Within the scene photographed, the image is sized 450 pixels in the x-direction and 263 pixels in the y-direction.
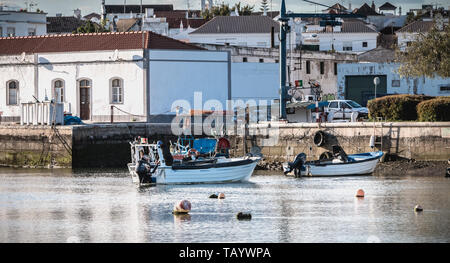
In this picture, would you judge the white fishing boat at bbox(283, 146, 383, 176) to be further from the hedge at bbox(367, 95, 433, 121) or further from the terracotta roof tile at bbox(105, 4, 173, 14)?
the terracotta roof tile at bbox(105, 4, 173, 14)

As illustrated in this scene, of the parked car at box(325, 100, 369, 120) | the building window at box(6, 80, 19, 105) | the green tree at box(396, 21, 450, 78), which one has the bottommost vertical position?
the parked car at box(325, 100, 369, 120)

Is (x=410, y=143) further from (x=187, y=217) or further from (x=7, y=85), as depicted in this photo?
(x=7, y=85)

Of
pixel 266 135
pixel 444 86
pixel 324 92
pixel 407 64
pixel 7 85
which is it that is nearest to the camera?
pixel 266 135

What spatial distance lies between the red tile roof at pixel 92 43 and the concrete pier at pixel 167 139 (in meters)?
7.41

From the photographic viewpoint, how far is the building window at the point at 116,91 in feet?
183

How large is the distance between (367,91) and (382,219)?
35719 mm

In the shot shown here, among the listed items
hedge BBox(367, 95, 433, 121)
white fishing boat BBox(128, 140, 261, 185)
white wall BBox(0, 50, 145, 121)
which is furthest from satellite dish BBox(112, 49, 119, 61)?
white fishing boat BBox(128, 140, 261, 185)

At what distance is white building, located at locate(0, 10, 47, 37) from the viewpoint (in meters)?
87.6

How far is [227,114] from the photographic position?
5291 cm

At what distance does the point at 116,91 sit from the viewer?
5603cm

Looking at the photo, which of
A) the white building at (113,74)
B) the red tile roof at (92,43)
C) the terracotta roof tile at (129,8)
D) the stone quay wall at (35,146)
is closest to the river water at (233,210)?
the stone quay wall at (35,146)

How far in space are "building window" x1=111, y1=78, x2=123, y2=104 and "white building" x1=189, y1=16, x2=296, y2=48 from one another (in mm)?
36394

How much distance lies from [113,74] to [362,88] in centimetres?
1765

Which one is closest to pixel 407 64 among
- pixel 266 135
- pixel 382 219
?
pixel 266 135
